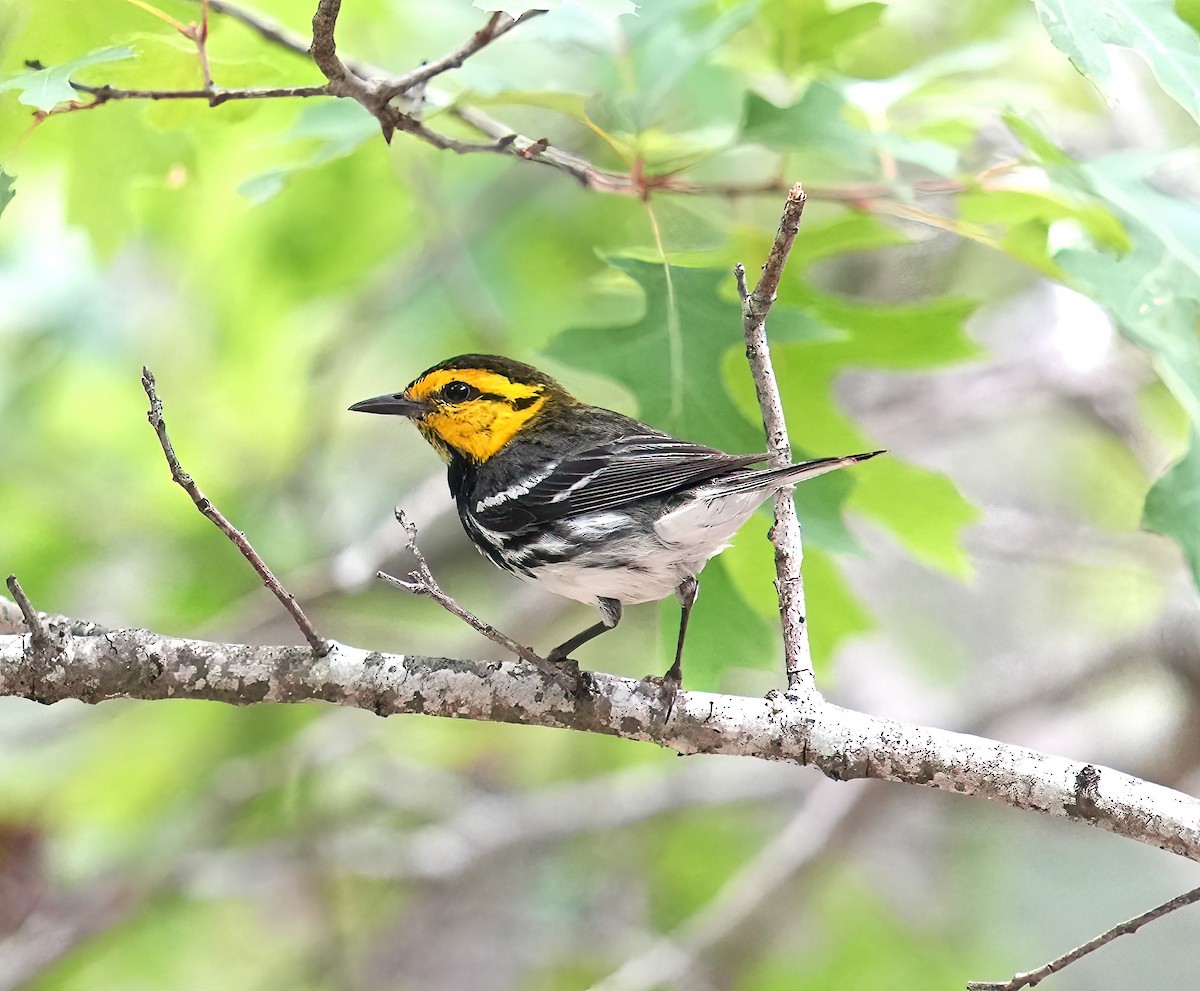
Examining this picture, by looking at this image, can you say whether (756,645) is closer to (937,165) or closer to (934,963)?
(937,165)

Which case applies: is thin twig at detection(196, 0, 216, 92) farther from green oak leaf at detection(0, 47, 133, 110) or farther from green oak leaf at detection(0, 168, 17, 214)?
green oak leaf at detection(0, 168, 17, 214)

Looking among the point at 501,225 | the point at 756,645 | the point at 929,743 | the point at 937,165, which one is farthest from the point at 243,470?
the point at 929,743

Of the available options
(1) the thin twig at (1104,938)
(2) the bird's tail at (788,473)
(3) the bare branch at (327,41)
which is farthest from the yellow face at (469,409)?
(1) the thin twig at (1104,938)

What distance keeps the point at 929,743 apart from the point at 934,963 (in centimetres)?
224

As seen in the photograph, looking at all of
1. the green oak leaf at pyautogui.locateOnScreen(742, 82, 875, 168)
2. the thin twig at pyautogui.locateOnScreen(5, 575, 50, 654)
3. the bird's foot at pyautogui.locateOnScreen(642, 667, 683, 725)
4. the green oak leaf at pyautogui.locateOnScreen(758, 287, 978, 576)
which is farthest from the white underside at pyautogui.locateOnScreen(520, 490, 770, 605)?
the thin twig at pyautogui.locateOnScreen(5, 575, 50, 654)

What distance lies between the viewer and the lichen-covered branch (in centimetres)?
146

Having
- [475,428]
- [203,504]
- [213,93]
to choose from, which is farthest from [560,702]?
[213,93]

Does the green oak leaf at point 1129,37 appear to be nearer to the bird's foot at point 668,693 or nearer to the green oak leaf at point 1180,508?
the green oak leaf at point 1180,508

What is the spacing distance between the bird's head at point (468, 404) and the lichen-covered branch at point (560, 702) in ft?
2.31

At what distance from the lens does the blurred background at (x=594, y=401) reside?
78.7 inches

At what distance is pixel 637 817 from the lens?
340 cm

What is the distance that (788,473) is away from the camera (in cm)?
156

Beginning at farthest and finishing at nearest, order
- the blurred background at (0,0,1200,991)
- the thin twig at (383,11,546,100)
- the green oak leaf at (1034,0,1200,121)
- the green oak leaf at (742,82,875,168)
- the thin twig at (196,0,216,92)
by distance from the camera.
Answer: the blurred background at (0,0,1200,991), the green oak leaf at (742,82,875,168), the thin twig at (196,0,216,92), the thin twig at (383,11,546,100), the green oak leaf at (1034,0,1200,121)

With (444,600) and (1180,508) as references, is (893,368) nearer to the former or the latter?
(1180,508)
